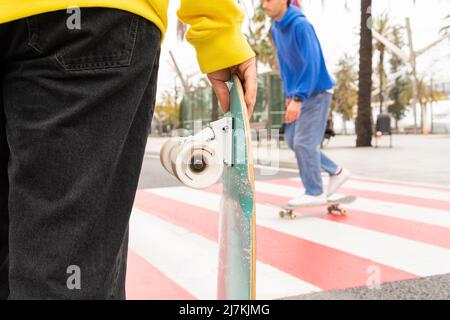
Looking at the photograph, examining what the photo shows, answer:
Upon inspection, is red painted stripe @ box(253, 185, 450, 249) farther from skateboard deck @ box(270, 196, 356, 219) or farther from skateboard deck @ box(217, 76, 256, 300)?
skateboard deck @ box(217, 76, 256, 300)

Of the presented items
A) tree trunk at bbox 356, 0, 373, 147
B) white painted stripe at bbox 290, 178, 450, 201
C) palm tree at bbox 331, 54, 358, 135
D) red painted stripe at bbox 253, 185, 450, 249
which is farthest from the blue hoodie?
palm tree at bbox 331, 54, 358, 135

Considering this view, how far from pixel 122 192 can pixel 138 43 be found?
0.27 meters

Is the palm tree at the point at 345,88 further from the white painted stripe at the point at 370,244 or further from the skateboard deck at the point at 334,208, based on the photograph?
the white painted stripe at the point at 370,244

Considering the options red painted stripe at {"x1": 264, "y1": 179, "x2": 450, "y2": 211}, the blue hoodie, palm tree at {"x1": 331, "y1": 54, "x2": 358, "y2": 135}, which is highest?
palm tree at {"x1": 331, "y1": 54, "x2": 358, "y2": 135}

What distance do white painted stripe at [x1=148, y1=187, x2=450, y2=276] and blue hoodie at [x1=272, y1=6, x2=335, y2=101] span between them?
98 centimetres

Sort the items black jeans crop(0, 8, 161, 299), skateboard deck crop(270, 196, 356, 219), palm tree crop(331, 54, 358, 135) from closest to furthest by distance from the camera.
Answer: black jeans crop(0, 8, 161, 299) → skateboard deck crop(270, 196, 356, 219) → palm tree crop(331, 54, 358, 135)

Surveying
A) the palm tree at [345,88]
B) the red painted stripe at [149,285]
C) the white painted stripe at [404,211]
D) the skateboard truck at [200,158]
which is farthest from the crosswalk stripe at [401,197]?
the palm tree at [345,88]

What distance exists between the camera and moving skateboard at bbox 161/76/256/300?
1076 mm

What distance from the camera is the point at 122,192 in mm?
916

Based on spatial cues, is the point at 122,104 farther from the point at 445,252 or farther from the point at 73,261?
the point at 445,252

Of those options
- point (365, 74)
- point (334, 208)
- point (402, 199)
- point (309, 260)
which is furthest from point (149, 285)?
point (365, 74)

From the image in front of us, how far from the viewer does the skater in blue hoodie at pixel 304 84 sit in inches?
150

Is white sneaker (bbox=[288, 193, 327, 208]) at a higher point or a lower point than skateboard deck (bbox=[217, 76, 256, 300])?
lower

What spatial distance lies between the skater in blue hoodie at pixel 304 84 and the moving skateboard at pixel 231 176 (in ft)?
8.79
